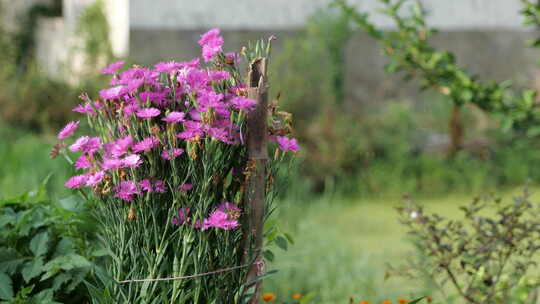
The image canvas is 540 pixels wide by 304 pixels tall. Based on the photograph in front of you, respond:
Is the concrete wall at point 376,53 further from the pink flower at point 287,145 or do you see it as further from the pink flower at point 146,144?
the pink flower at point 146,144

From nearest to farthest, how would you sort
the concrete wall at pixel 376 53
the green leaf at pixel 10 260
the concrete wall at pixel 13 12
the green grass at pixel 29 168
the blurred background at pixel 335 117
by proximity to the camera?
the green leaf at pixel 10 260, the green grass at pixel 29 168, the blurred background at pixel 335 117, the concrete wall at pixel 376 53, the concrete wall at pixel 13 12

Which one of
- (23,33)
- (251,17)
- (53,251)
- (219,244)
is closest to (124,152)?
(219,244)

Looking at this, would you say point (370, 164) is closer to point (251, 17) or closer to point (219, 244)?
point (251, 17)

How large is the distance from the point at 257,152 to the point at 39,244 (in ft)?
3.28

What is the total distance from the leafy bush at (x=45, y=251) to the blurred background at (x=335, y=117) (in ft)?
4.35

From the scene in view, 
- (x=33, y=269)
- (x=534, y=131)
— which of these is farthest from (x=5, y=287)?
(x=534, y=131)

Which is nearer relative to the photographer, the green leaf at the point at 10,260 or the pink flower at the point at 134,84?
the pink flower at the point at 134,84

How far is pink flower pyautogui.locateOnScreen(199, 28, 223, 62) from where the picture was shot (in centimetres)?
209

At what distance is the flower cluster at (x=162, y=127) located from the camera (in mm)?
1950

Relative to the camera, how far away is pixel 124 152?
195 cm

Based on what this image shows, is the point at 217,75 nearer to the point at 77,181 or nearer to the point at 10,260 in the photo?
the point at 77,181

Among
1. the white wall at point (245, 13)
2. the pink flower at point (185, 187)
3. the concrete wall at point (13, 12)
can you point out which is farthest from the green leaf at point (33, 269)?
the concrete wall at point (13, 12)

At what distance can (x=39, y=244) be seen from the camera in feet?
8.36

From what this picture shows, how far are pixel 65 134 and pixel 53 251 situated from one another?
84 cm
